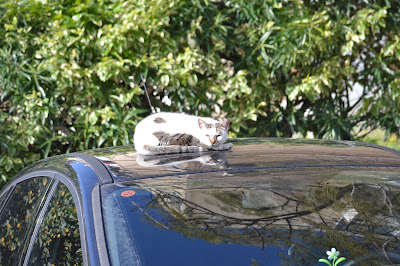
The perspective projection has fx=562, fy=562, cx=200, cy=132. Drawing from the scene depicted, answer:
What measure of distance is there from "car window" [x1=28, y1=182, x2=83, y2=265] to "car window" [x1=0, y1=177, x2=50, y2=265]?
0.21m

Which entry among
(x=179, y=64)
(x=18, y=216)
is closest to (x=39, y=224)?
(x=18, y=216)

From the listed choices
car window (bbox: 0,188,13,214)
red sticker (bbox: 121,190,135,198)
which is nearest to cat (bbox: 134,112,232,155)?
red sticker (bbox: 121,190,135,198)

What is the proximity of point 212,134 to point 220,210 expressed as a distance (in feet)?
3.14

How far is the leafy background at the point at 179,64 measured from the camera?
5.09 metres

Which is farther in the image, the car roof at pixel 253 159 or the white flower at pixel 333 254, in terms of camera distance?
the car roof at pixel 253 159

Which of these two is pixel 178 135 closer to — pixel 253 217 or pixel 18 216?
pixel 18 216

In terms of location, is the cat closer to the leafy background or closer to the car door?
the car door

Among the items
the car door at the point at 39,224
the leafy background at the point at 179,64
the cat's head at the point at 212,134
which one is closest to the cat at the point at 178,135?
the cat's head at the point at 212,134

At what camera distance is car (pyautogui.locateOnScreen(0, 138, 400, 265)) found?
1770mm

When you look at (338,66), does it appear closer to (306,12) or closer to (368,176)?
(306,12)

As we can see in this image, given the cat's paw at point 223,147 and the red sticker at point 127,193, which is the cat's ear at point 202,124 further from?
the red sticker at point 127,193

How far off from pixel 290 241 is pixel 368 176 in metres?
0.58

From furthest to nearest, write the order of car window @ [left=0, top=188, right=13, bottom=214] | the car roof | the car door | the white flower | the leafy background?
the leafy background, car window @ [left=0, top=188, right=13, bottom=214], the car roof, the car door, the white flower

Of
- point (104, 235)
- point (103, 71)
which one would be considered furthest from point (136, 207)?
point (103, 71)
